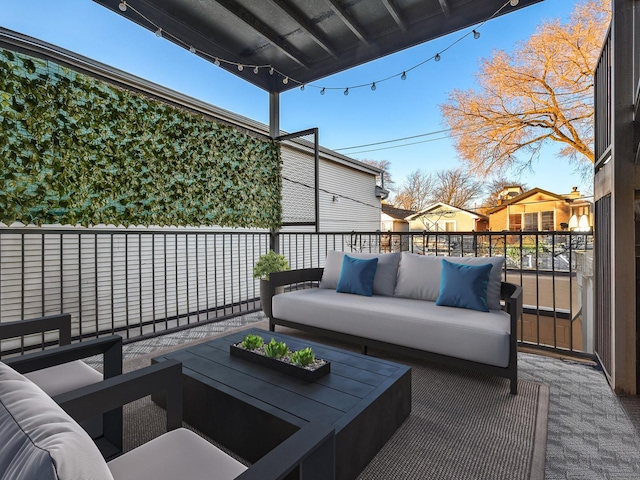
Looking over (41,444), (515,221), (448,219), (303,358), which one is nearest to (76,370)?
(303,358)

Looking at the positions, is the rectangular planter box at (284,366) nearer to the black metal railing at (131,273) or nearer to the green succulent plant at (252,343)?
the green succulent plant at (252,343)

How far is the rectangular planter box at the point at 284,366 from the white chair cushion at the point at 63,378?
2.47 ft

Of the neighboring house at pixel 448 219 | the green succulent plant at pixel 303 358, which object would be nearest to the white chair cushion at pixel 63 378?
the green succulent plant at pixel 303 358

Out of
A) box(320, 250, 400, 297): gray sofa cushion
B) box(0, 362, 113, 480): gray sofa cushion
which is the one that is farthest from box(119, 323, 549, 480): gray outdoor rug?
box(0, 362, 113, 480): gray sofa cushion

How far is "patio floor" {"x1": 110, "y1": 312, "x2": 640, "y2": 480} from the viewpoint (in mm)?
1633

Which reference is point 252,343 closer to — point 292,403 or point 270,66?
point 292,403

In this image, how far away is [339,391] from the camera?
1687 mm

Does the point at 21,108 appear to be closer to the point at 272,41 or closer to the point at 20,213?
the point at 20,213

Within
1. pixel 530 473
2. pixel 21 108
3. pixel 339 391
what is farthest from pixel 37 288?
pixel 530 473

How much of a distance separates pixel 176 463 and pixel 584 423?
2.29 m

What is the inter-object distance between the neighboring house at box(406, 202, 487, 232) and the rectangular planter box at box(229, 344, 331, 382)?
7.29 meters

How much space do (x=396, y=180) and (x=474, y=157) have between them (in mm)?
2540

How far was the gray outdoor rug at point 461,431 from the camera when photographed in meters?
1.60

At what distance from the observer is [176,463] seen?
3.33 feet
